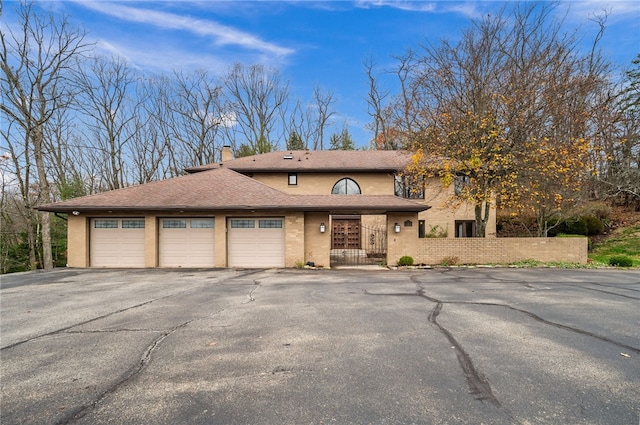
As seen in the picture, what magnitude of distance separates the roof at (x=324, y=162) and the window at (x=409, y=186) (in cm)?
103

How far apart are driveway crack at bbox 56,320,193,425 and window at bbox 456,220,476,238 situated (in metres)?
18.9

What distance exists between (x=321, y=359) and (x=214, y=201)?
1111 cm

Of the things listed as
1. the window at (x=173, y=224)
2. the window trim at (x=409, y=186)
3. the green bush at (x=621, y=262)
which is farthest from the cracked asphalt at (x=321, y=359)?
the window trim at (x=409, y=186)

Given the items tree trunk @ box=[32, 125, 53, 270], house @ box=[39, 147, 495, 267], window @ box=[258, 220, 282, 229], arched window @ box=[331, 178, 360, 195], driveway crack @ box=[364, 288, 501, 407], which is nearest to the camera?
driveway crack @ box=[364, 288, 501, 407]

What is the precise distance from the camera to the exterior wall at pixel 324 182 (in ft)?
62.2

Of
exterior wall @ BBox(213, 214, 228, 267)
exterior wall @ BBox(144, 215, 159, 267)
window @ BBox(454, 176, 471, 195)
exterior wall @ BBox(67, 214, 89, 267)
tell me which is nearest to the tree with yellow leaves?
window @ BBox(454, 176, 471, 195)

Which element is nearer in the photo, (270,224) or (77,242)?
(77,242)

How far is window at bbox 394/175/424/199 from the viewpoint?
1662 centimetres

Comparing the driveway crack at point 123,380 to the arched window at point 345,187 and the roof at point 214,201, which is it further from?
the arched window at point 345,187

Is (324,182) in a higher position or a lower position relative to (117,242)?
higher

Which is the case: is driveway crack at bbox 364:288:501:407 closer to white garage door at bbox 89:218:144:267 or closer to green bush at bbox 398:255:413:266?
green bush at bbox 398:255:413:266

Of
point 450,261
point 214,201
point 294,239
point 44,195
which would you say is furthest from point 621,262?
point 44,195

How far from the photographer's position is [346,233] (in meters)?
19.9

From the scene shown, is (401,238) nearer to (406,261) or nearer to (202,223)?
(406,261)
